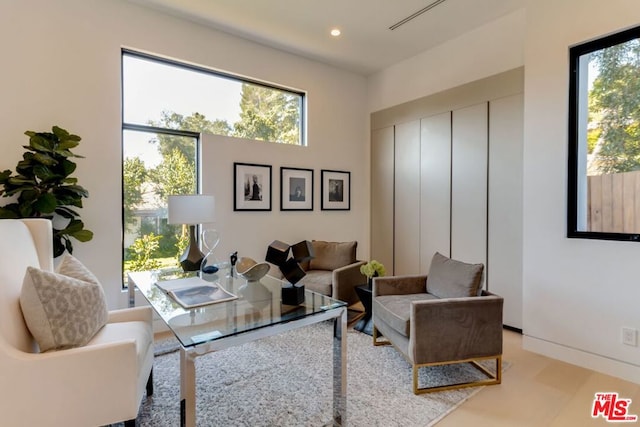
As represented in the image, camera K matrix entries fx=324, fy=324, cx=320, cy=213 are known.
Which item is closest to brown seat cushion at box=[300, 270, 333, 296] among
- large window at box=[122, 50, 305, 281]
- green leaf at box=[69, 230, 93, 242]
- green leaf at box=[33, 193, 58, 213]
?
large window at box=[122, 50, 305, 281]

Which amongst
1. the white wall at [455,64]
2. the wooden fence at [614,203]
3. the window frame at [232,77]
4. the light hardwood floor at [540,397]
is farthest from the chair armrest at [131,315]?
the white wall at [455,64]

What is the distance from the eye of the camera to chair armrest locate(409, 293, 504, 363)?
2.21 m

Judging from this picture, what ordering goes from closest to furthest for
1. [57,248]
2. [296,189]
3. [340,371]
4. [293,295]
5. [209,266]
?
[340,371] → [293,295] → [57,248] → [209,266] → [296,189]

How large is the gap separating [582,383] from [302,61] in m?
4.38

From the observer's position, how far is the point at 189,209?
2.93 meters

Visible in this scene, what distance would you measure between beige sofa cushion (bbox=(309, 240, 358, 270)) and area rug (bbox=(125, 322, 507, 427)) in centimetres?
118

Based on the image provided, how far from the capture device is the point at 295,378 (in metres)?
2.37

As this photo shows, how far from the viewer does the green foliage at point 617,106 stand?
240 centimetres

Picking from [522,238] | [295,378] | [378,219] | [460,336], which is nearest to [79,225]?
[295,378]

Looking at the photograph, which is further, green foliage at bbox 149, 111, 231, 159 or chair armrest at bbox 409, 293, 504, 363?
green foliage at bbox 149, 111, 231, 159

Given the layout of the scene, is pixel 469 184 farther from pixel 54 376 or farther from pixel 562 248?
pixel 54 376

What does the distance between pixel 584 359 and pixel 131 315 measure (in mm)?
3355

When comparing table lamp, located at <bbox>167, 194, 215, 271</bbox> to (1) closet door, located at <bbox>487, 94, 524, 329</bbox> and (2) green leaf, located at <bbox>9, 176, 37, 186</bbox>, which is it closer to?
(2) green leaf, located at <bbox>9, 176, 37, 186</bbox>

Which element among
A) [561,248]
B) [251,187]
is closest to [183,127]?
[251,187]
